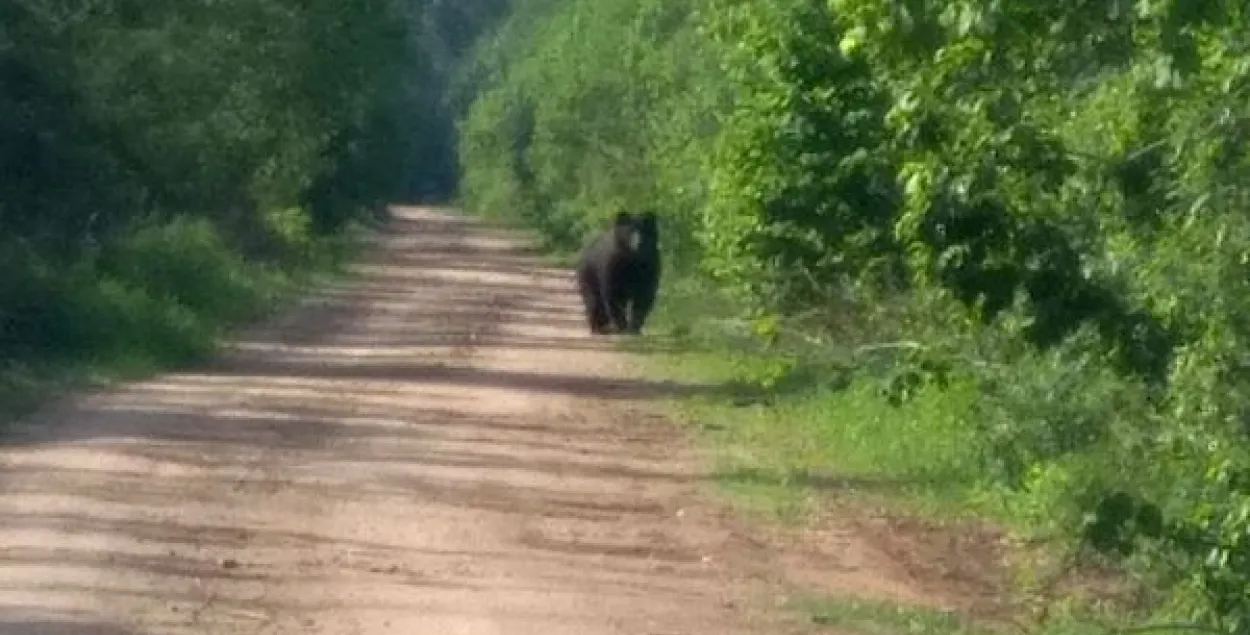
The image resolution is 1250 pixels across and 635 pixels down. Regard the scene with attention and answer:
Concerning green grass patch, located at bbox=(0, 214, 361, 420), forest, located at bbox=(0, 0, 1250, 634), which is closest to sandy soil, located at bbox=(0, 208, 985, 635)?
green grass patch, located at bbox=(0, 214, 361, 420)

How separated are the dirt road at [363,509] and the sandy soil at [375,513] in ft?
0.10

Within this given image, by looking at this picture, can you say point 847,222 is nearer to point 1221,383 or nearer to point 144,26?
point 1221,383

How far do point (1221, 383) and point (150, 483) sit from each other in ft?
29.0

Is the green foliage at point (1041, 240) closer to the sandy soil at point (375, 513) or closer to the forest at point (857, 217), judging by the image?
the forest at point (857, 217)

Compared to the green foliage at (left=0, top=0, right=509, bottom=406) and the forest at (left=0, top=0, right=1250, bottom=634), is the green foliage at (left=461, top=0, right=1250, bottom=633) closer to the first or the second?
the forest at (left=0, top=0, right=1250, bottom=634)

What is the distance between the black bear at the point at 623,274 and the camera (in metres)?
38.5

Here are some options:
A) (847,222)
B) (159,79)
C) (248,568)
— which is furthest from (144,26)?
(248,568)

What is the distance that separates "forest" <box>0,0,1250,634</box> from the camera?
493 inches

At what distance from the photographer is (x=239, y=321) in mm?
40625

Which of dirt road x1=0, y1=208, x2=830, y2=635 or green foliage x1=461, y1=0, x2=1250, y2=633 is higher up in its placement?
green foliage x1=461, y1=0, x2=1250, y2=633

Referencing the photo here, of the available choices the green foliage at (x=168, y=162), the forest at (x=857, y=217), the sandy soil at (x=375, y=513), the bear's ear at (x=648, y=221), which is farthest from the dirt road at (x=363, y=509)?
the bear's ear at (x=648, y=221)

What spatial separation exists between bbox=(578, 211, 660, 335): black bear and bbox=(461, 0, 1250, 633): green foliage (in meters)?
11.4

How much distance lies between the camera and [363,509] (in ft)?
62.3

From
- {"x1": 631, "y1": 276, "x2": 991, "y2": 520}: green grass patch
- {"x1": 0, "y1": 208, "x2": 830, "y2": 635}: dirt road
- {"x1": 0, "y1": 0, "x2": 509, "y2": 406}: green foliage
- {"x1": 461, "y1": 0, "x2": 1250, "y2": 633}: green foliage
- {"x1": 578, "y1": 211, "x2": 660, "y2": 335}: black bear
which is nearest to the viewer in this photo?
{"x1": 461, "y1": 0, "x2": 1250, "y2": 633}: green foliage
